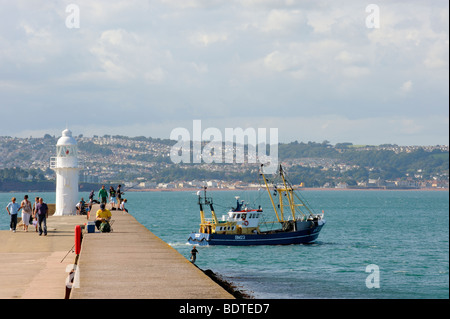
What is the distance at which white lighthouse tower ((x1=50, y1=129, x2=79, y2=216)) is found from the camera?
53250 mm

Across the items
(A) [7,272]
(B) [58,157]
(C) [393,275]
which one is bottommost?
(C) [393,275]

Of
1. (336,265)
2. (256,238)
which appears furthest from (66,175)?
(336,265)

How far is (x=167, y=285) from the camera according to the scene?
1315 cm

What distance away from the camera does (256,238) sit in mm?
62812

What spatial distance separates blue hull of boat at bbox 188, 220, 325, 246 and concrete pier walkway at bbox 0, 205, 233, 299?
3227cm

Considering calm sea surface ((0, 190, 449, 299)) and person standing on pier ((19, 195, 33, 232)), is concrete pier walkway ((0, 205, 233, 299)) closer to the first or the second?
person standing on pier ((19, 195, 33, 232))

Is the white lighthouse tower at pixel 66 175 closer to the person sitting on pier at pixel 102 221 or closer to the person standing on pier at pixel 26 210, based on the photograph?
the person standing on pier at pixel 26 210

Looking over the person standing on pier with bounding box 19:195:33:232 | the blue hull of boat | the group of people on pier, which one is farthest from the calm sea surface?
the person standing on pier with bounding box 19:195:33:232

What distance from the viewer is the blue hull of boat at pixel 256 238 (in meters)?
61.3

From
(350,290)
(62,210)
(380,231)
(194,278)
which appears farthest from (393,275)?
(380,231)

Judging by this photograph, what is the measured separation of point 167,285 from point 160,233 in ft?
209

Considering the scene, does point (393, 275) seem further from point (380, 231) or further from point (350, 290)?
point (380, 231)

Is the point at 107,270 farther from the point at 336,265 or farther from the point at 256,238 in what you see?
the point at 256,238

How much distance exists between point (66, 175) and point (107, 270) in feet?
132
